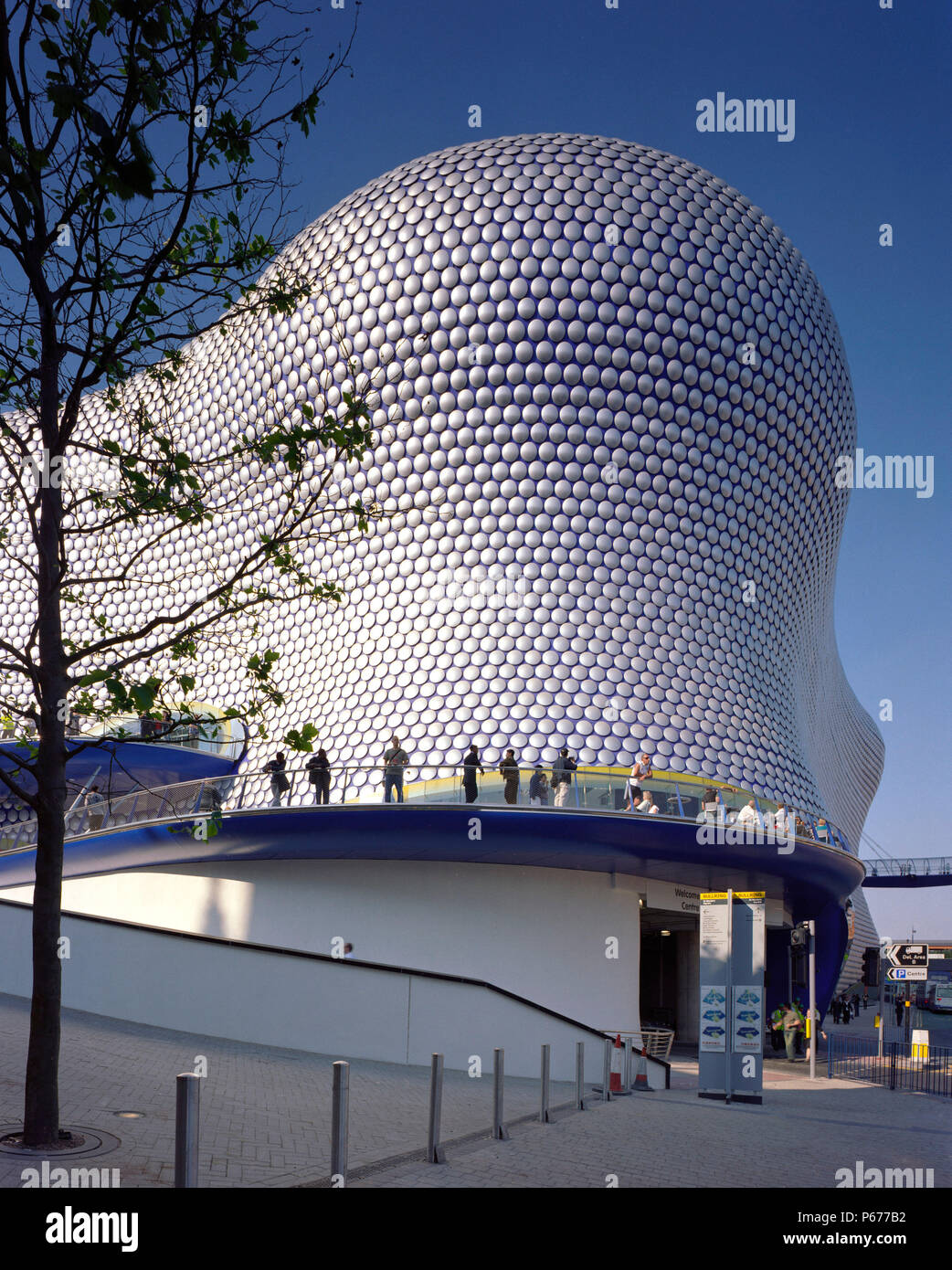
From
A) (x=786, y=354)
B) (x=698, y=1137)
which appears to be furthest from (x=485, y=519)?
(x=698, y=1137)

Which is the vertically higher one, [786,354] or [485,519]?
[786,354]

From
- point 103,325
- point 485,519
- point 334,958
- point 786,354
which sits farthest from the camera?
point 786,354

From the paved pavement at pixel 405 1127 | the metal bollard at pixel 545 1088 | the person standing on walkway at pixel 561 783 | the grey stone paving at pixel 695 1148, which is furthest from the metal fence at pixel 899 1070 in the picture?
the metal bollard at pixel 545 1088

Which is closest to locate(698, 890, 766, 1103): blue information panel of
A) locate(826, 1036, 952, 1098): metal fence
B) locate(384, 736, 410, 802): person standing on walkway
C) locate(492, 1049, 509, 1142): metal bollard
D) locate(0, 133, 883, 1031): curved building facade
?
locate(826, 1036, 952, 1098): metal fence

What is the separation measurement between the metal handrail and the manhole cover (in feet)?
33.4

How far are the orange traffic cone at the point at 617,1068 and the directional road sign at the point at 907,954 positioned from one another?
5.70 meters

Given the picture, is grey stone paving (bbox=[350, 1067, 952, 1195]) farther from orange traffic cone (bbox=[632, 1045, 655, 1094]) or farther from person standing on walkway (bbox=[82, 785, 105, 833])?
person standing on walkway (bbox=[82, 785, 105, 833])

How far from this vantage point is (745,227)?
28516 millimetres

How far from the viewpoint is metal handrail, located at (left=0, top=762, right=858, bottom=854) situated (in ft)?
60.0

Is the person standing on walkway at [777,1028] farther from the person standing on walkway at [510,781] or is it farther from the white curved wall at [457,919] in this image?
the person standing on walkway at [510,781]

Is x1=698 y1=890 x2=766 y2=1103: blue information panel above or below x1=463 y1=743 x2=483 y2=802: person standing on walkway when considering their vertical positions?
below

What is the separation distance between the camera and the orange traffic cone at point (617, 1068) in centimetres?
1349
